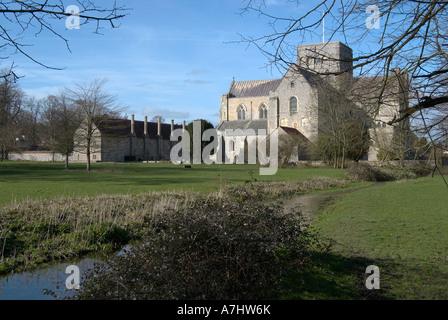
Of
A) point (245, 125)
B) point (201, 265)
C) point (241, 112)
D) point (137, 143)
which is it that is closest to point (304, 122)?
point (245, 125)

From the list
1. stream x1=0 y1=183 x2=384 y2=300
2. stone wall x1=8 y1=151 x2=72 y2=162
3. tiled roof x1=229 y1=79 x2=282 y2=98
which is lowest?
stream x1=0 y1=183 x2=384 y2=300

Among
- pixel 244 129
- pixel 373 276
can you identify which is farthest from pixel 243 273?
pixel 244 129

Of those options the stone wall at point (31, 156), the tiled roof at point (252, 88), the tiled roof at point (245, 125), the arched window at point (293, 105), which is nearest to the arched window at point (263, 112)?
the tiled roof at point (252, 88)

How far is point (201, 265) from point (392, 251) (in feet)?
12.9

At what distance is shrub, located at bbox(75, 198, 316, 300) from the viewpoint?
15.1 ft

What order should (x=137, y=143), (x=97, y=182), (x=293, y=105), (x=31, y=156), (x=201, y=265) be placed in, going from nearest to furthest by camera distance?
(x=201, y=265) < (x=97, y=182) < (x=293, y=105) < (x=31, y=156) < (x=137, y=143)

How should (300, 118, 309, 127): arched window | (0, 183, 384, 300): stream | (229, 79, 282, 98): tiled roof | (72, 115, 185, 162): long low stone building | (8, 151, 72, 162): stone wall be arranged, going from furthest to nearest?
(229, 79, 282, 98): tiled roof, (8, 151, 72, 162): stone wall, (72, 115, 185, 162): long low stone building, (300, 118, 309, 127): arched window, (0, 183, 384, 300): stream

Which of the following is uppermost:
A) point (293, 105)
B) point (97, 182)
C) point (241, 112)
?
point (241, 112)

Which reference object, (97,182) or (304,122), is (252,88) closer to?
(304,122)

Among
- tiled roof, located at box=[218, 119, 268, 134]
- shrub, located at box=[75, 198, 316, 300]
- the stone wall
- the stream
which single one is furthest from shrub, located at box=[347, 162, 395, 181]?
the stone wall

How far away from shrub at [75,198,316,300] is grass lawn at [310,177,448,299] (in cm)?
87

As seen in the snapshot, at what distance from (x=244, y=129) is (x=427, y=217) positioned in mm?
54741

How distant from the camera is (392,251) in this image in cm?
696

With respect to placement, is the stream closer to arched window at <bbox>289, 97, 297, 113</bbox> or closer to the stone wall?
arched window at <bbox>289, 97, 297, 113</bbox>
